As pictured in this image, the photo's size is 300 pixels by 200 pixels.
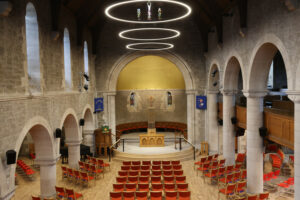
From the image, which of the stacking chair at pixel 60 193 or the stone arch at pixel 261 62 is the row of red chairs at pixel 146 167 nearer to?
the stacking chair at pixel 60 193

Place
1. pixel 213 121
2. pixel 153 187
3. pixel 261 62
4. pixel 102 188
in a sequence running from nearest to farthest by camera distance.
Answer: pixel 261 62, pixel 153 187, pixel 102 188, pixel 213 121

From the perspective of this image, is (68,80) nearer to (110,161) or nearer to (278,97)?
(110,161)

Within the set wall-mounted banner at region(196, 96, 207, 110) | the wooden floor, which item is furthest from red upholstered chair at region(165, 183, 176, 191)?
wall-mounted banner at region(196, 96, 207, 110)

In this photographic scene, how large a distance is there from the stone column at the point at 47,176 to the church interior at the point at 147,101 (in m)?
0.05

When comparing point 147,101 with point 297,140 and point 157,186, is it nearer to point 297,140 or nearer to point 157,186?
point 157,186

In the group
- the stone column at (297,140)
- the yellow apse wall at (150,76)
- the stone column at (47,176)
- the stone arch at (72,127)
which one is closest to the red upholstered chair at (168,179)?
the stone column at (47,176)

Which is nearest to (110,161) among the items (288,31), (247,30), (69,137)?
(69,137)

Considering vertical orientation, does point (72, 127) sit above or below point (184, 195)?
above

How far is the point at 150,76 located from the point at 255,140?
17.7 meters

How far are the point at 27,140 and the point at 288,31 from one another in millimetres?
20507

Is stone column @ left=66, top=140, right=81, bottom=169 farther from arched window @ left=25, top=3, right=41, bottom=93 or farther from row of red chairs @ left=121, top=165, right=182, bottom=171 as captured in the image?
arched window @ left=25, top=3, right=41, bottom=93

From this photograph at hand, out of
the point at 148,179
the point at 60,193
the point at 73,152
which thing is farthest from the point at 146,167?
the point at 60,193

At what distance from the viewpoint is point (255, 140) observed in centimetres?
1277

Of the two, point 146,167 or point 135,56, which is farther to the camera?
point 135,56
